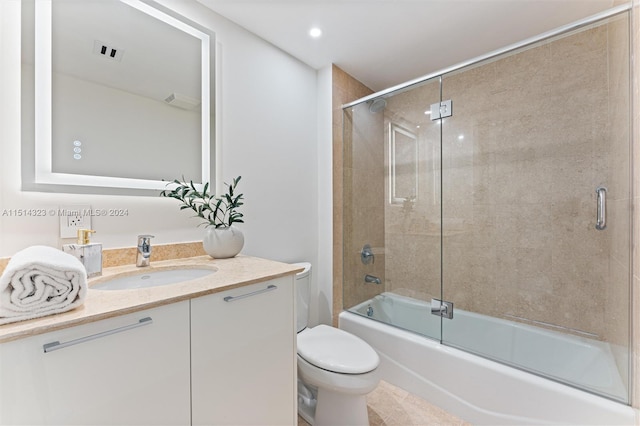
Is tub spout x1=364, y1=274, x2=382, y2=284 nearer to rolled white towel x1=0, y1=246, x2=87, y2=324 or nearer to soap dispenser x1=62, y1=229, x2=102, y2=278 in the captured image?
soap dispenser x1=62, y1=229, x2=102, y2=278

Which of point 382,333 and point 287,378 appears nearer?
point 287,378

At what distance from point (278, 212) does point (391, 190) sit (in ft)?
3.43

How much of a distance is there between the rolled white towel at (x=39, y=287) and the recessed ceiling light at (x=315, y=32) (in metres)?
1.69

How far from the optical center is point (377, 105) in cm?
218

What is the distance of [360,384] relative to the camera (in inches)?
48.3

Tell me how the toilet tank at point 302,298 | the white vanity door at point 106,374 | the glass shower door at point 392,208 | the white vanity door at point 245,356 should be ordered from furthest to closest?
the glass shower door at point 392,208
the toilet tank at point 302,298
the white vanity door at point 245,356
the white vanity door at point 106,374

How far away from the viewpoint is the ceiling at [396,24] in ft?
4.90

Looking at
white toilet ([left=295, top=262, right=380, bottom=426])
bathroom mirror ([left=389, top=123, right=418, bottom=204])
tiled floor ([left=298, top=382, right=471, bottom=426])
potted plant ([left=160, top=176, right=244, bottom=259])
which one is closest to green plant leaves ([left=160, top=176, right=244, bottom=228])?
potted plant ([left=160, top=176, right=244, bottom=259])

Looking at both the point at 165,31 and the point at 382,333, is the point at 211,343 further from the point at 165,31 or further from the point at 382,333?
the point at 165,31

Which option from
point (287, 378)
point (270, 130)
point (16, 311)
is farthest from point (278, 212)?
point (16, 311)

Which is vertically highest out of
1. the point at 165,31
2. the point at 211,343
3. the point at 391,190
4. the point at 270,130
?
the point at 165,31

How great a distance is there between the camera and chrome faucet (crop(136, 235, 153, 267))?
1.17m

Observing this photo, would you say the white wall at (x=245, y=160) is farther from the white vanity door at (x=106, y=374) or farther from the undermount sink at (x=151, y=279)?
the white vanity door at (x=106, y=374)

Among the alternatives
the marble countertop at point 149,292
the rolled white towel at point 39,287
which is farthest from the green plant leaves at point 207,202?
the rolled white towel at point 39,287
